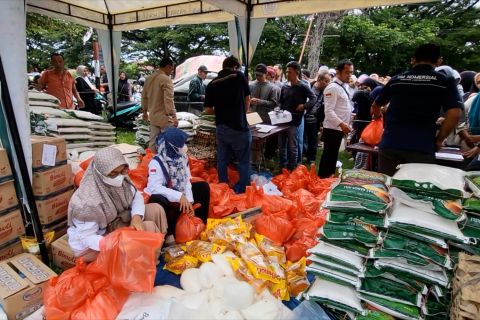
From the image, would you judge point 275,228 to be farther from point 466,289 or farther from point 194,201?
point 466,289

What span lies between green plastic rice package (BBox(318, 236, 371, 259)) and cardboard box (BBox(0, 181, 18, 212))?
2203mm

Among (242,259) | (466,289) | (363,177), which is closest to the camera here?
(466,289)

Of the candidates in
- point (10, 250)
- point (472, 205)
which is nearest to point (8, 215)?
point (10, 250)

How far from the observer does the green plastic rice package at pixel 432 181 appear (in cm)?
165

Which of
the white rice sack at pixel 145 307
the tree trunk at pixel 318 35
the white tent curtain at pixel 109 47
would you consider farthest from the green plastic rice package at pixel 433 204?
the tree trunk at pixel 318 35

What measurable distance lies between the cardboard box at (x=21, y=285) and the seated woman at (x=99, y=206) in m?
0.26

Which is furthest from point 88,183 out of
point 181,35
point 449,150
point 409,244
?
point 181,35

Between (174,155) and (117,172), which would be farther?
(174,155)

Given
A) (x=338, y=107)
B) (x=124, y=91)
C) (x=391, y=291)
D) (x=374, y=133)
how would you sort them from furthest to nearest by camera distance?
(x=124, y=91)
(x=338, y=107)
(x=374, y=133)
(x=391, y=291)

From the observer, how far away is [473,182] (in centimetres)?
172

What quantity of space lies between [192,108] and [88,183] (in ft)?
16.4

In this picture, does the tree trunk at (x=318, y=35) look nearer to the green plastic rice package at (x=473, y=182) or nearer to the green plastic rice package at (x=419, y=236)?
the green plastic rice package at (x=473, y=182)

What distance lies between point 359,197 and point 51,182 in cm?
232

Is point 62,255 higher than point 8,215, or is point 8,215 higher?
point 8,215
